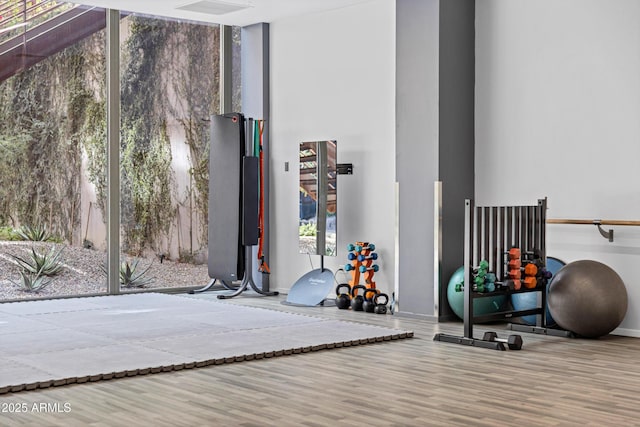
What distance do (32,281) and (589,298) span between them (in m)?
4.99

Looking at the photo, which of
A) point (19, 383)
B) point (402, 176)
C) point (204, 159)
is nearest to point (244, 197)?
point (204, 159)

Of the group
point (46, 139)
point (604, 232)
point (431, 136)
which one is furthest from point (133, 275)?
point (604, 232)

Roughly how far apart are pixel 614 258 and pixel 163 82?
4803 millimetres

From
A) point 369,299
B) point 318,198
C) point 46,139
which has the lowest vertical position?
point 369,299

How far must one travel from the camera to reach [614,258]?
243 inches

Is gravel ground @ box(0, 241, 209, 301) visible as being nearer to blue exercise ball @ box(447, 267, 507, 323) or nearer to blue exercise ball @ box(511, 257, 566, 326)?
blue exercise ball @ box(447, 267, 507, 323)

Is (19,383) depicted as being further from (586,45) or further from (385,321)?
(586,45)

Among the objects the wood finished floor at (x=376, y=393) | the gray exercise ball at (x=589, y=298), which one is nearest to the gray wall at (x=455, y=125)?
the gray exercise ball at (x=589, y=298)

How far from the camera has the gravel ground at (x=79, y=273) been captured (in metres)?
7.96

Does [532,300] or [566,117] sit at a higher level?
[566,117]

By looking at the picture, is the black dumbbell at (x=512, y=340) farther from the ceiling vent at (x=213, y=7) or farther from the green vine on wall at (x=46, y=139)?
the green vine on wall at (x=46, y=139)

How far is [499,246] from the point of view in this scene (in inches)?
236

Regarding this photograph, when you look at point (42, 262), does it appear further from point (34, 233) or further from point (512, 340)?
point (512, 340)

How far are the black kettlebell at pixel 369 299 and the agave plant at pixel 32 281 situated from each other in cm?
301
